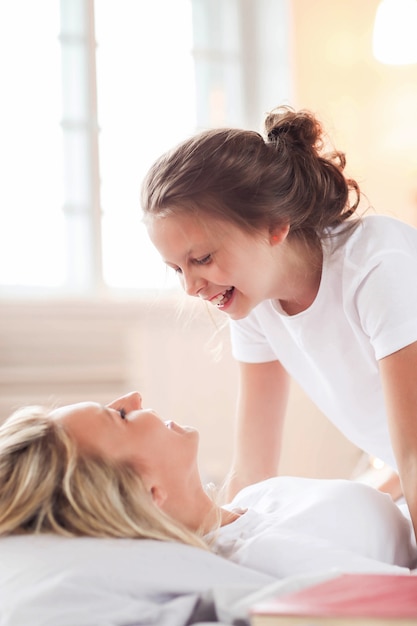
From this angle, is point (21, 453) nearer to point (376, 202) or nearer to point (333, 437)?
point (333, 437)

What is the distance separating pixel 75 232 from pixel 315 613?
292cm

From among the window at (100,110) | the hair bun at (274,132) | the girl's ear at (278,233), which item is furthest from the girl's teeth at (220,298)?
the window at (100,110)

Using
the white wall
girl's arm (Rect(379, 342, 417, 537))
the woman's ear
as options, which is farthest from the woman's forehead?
the white wall

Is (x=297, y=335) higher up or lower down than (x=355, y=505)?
higher up

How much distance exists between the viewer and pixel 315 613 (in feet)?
2.39

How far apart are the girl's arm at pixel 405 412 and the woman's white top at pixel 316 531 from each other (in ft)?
0.19

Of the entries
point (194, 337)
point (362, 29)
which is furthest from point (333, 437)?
point (362, 29)

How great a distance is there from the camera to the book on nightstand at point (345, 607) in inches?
28.5

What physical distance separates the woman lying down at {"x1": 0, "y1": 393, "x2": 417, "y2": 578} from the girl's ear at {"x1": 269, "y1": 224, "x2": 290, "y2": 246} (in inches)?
15.4

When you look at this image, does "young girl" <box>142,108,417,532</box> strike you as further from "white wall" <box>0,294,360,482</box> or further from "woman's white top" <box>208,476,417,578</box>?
"white wall" <box>0,294,360,482</box>

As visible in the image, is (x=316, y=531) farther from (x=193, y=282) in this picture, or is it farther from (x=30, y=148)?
(x=30, y=148)

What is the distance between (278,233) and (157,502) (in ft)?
1.81

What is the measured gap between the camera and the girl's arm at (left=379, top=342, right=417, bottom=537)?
1392 mm

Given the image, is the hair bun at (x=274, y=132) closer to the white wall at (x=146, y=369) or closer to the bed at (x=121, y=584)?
the bed at (x=121, y=584)
